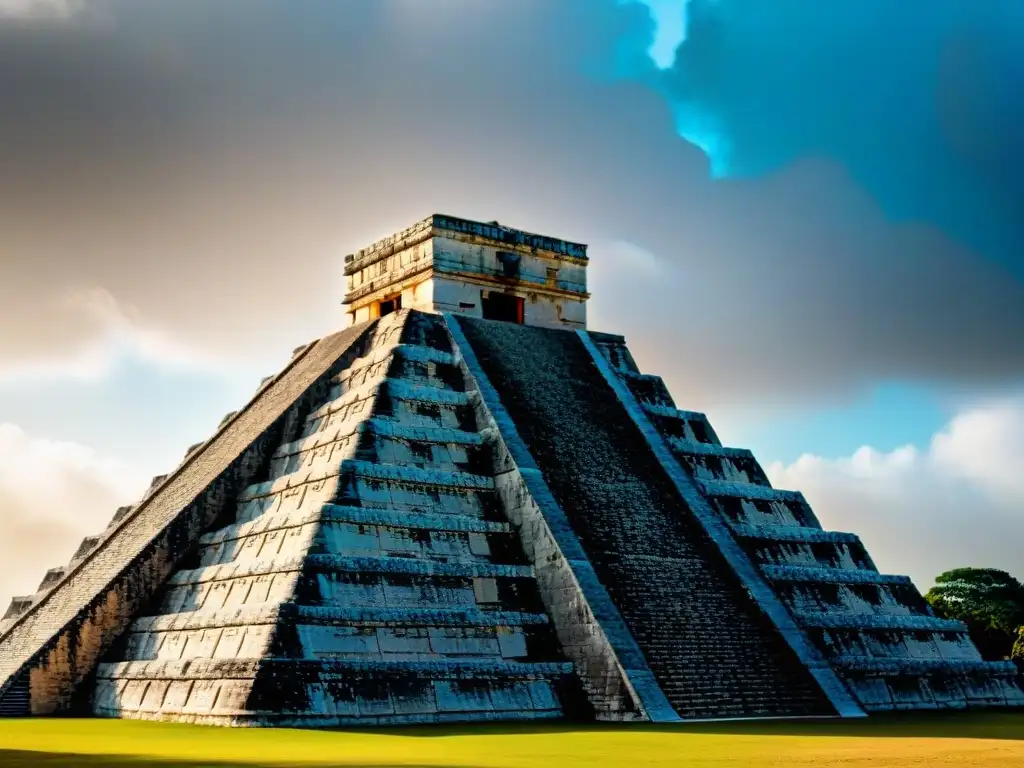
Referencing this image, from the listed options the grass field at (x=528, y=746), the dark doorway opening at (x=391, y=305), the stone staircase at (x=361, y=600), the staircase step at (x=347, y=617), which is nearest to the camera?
the grass field at (x=528, y=746)

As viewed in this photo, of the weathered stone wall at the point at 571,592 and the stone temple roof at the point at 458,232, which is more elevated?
the stone temple roof at the point at 458,232

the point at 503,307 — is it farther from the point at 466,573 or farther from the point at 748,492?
the point at 466,573

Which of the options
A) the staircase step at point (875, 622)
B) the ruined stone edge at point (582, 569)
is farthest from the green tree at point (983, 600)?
the ruined stone edge at point (582, 569)

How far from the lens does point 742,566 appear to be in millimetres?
18688

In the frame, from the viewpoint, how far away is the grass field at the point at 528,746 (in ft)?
35.3

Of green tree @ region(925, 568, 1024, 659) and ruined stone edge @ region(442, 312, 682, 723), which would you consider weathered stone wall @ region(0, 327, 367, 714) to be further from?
green tree @ region(925, 568, 1024, 659)

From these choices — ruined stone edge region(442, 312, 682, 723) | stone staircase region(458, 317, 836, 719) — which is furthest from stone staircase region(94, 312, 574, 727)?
stone staircase region(458, 317, 836, 719)

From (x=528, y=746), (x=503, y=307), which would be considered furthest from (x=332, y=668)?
(x=503, y=307)

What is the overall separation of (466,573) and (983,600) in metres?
31.7

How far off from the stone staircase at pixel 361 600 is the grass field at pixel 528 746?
765 millimetres

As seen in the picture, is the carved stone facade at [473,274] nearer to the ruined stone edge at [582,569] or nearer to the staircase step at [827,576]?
the ruined stone edge at [582,569]

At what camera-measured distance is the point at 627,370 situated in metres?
23.5

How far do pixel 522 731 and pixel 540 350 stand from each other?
9762 millimetres

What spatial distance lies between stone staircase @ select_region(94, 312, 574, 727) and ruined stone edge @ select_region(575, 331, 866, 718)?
3.12 m
